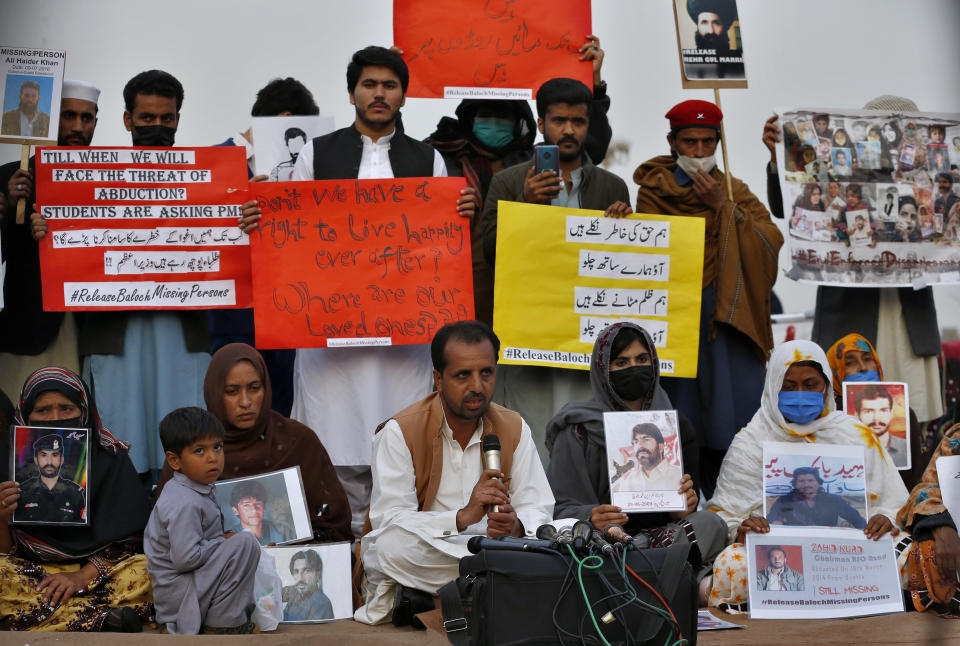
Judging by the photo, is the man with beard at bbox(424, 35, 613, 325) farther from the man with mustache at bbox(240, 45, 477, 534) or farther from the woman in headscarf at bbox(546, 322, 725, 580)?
the woman in headscarf at bbox(546, 322, 725, 580)

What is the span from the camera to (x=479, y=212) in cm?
659

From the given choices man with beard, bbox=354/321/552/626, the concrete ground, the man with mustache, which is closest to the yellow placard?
the man with mustache

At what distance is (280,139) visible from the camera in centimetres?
686

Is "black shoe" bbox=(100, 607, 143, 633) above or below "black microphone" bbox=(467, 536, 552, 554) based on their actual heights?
below

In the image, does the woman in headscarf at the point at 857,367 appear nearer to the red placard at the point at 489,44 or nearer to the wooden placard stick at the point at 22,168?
the red placard at the point at 489,44

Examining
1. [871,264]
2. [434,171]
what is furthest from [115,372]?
[871,264]

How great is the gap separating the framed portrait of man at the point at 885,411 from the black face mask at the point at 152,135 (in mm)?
3936

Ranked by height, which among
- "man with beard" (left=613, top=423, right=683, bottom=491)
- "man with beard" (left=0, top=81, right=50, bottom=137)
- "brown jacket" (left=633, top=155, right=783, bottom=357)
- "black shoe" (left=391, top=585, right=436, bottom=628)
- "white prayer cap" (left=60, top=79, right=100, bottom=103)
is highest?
"white prayer cap" (left=60, top=79, right=100, bottom=103)

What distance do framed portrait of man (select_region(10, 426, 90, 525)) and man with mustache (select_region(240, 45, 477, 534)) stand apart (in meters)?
1.47

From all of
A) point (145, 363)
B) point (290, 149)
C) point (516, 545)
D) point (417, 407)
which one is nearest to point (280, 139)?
point (290, 149)

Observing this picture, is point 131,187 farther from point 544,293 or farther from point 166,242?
point 544,293

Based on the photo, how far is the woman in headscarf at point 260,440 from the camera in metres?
5.45

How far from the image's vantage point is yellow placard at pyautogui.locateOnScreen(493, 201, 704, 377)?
21.0 feet

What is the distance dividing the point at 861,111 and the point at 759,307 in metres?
1.53
